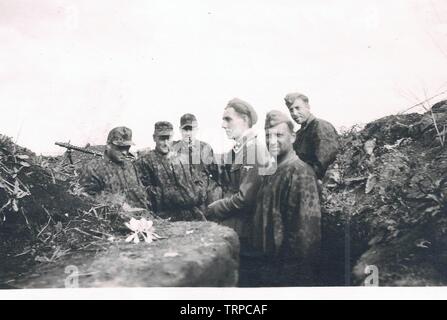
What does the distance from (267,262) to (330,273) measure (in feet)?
1.54

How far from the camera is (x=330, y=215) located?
347 centimetres

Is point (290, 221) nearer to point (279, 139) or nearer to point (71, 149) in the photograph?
point (279, 139)

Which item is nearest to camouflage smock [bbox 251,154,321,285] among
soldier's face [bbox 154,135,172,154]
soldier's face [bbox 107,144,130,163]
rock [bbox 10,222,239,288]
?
rock [bbox 10,222,239,288]

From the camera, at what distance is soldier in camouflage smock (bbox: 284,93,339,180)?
11.6ft

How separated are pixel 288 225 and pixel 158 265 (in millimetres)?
989

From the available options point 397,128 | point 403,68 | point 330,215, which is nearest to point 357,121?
point 397,128

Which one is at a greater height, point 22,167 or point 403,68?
point 403,68

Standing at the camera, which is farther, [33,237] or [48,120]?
[48,120]

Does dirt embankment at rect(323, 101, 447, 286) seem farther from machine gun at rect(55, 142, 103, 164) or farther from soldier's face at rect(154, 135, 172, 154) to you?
machine gun at rect(55, 142, 103, 164)

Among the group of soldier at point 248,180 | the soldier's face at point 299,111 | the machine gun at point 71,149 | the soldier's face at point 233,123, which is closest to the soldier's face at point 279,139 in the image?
the group of soldier at point 248,180

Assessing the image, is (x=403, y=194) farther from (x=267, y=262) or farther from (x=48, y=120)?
(x=48, y=120)

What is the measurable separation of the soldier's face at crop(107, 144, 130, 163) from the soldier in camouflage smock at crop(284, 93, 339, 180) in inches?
52.7

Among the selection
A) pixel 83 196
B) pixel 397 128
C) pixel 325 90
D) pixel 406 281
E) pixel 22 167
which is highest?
pixel 325 90

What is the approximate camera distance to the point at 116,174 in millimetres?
3641
